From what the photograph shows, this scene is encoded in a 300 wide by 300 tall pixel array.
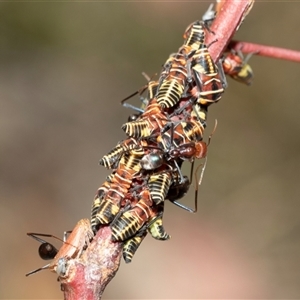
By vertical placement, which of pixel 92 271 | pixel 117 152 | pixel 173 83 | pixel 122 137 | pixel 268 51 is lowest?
pixel 92 271

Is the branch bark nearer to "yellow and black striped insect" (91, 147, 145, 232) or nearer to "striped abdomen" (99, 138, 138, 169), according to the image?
"yellow and black striped insect" (91, 147, 145, 232)

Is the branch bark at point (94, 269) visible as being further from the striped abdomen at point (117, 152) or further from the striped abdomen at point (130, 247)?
the striped abdomen at point (117, 152)

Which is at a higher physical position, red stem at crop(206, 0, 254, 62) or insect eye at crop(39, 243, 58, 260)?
red stem at crop(206, 0, 254, 62)

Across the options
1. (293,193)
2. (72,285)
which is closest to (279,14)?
(293,193)

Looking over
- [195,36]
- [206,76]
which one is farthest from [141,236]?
[195,36]

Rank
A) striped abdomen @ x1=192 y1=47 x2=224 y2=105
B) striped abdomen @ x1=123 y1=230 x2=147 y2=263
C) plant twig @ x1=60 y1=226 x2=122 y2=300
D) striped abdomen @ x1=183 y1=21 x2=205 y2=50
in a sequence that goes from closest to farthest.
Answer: plant twig @ x1=60 y1=226 x2=122 y2=300
striped abdomen @ x1=123 y1=230 x2=147 y2=263
striped abdomen @ x1=192 y1=47 x2=224 y2=105
striped abdomen @ x1=183 y1=21 x2=205 y2=50

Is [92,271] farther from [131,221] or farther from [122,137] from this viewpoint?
[122,137]

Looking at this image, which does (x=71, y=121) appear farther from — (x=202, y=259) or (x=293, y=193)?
(x=293, y=193)

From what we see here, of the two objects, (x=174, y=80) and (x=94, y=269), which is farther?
(x=174, y=80)

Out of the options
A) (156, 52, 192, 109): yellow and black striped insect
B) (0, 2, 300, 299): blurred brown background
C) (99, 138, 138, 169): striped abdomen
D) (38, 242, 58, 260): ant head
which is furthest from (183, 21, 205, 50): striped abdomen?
(0, 2, 300, 299): blurred brown background

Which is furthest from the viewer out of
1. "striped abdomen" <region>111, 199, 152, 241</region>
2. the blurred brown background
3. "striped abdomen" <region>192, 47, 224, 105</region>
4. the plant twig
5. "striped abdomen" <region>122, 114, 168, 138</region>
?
the blurred brown background
